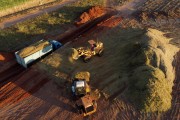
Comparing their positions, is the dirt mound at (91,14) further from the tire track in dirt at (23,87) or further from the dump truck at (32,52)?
the tire track in dirt at (23,87)

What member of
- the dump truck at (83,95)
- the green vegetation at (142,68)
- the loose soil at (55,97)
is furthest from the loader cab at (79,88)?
the green vegetation at (142,68)

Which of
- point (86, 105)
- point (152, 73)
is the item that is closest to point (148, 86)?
point (152, 73)

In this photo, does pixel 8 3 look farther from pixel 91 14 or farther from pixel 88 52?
pixel 88 52

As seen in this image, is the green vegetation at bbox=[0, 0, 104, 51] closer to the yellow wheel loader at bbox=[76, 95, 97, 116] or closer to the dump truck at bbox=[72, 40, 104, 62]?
the dump truck at bbox=[72, 40, 104, 62]

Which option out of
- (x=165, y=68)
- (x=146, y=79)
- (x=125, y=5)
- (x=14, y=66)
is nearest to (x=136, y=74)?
(x=146, y=79)

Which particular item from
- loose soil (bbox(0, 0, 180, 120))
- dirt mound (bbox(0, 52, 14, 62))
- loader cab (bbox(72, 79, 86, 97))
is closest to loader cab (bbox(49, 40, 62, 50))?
loose soil (bbox(0, 0, 180, 120))

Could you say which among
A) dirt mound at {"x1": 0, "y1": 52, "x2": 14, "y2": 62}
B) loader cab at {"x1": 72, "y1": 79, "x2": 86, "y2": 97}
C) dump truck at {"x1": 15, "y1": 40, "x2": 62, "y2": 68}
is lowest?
loader cab at {"x1": 72, "y1": 79, "x2": 86, "y2": 97}

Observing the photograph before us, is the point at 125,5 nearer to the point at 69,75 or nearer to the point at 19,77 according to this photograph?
the point at 69,75
